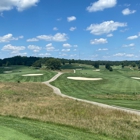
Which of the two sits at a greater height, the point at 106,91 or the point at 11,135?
the point at 11,135

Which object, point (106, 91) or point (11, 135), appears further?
point (106, 91)

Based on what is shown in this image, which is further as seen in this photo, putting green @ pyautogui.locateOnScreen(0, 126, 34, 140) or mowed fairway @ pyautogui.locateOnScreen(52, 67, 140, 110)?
mowed fairway @ pyautogui.locateOnScreen(52, 67, 140, 110)

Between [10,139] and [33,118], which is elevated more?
[10,139]

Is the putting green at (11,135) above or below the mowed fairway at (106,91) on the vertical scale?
above

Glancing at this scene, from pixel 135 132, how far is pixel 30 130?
7.65 meters

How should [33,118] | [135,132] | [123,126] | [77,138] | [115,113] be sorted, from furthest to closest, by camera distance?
1. [115,113]
2. [33,118]
3. [123,126]
4. [135,132]
5. [77,138]

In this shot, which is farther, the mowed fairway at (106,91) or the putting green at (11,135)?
the mowed fairway at (106,91)

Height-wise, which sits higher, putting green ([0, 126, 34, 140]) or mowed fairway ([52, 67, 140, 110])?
putting green ([0, 126, 34, 140])

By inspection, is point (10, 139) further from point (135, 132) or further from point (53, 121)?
point (135, 132)

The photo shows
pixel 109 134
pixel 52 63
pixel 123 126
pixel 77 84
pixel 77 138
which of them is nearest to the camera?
pixel 77 138

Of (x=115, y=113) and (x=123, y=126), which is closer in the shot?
(x=123, y=126)

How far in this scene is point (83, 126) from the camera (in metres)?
15.3

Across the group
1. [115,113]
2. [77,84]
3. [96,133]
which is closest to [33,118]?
[96,133]

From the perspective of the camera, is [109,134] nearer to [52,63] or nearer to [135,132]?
[135,132]
